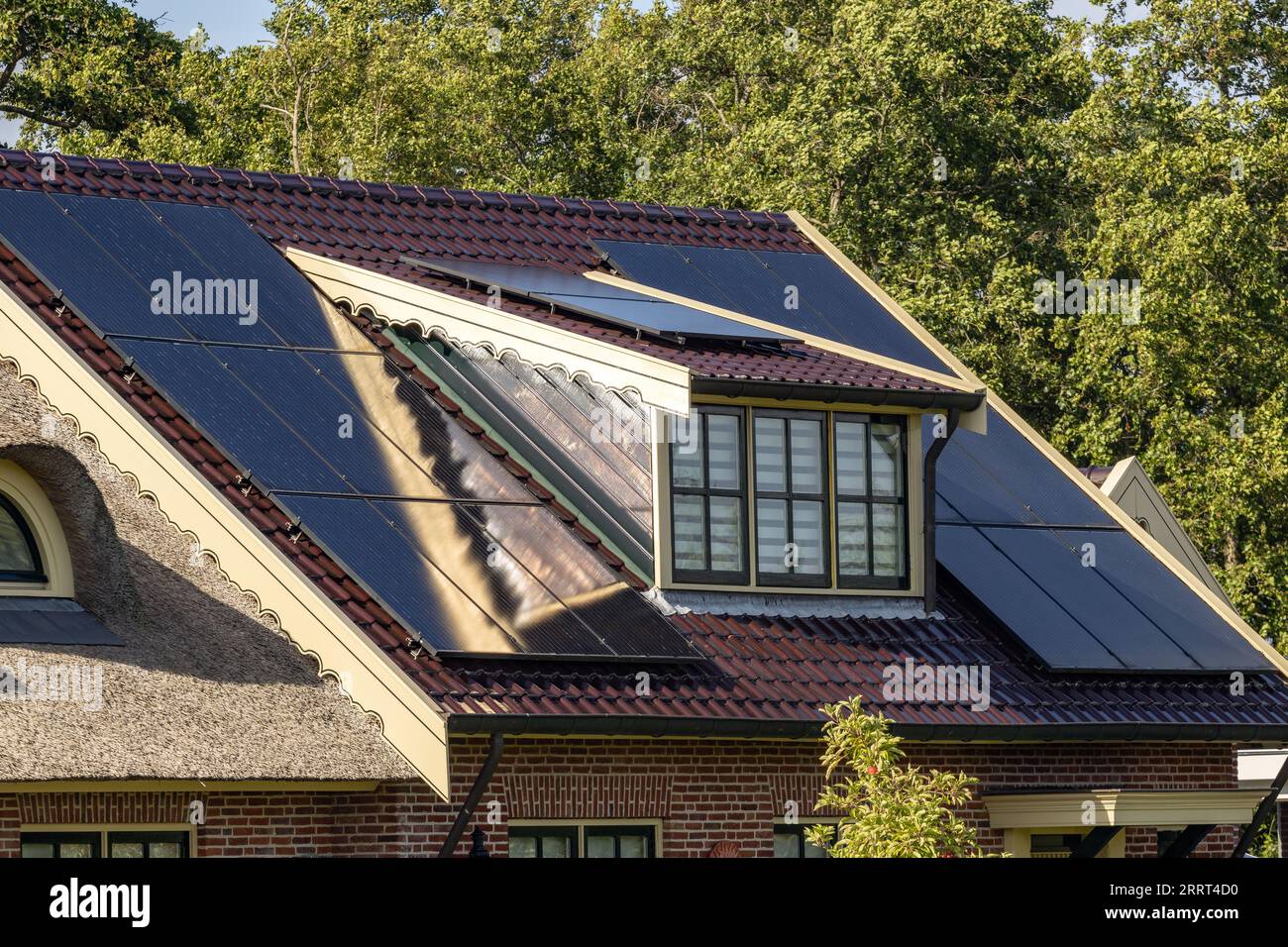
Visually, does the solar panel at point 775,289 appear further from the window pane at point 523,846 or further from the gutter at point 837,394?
the window pane at point 523,846

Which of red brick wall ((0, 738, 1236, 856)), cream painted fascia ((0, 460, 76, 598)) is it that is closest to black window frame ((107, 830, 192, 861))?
red brick wall ((0, 738, 1236, 856))

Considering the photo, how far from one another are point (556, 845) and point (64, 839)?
12.5 ft

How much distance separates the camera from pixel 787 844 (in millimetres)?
18859

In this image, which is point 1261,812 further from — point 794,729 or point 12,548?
point 12,548

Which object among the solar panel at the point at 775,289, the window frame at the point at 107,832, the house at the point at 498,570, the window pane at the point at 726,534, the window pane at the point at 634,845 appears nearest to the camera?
the window frame at the point at 107,832

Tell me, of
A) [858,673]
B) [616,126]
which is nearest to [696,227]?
[858,673]

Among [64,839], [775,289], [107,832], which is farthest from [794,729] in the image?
[775,289]

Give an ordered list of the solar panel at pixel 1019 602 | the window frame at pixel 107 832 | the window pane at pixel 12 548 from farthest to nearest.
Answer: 1. the solar panel at pixel 1019 602
2. the window pane at pixel 12 548
3. the window frame at pixel 107 832

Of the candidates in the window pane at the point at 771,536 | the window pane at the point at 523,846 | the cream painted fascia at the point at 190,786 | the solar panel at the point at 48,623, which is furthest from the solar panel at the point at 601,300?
the solar panel at the point at 48,623

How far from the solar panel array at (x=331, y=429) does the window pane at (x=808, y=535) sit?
192 centimetres

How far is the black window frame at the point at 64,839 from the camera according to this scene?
52.1 feet

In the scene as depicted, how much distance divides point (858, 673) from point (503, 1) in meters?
46.1

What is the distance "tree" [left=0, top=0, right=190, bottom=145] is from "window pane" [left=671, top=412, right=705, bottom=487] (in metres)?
31.6

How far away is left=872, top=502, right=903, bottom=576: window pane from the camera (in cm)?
1995
